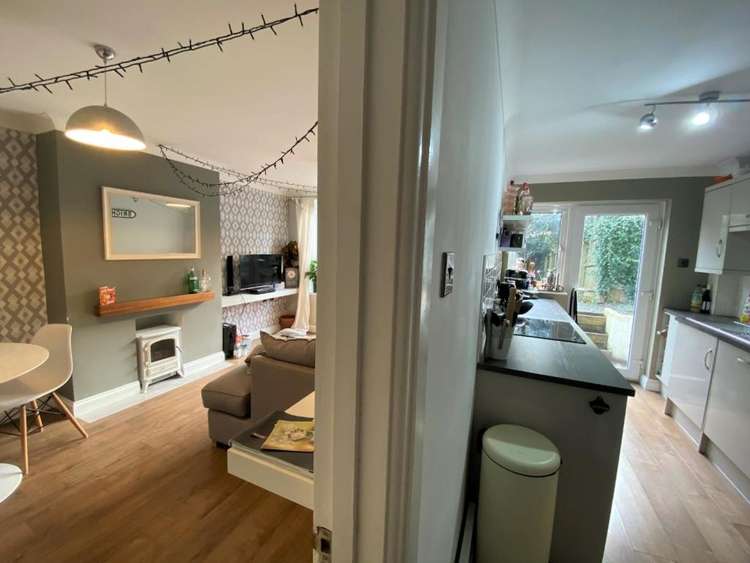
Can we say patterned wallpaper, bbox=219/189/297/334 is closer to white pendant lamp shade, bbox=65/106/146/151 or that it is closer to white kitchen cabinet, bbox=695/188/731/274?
white pendant lamp shade, bbox=65/106/146/151

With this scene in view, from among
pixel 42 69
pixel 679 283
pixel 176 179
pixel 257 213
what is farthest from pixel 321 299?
pixel 257 213

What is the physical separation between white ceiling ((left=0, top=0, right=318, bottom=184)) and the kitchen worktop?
3.08 m

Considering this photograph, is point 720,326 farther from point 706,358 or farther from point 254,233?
point 254,233

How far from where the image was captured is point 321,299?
482 mm

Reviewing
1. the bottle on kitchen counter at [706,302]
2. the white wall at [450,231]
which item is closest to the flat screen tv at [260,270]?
the white wall at [450,231]

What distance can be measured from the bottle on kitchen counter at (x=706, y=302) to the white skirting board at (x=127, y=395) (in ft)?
16.3

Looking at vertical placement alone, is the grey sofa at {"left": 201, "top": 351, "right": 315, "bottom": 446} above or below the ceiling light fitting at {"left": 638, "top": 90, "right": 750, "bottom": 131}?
below

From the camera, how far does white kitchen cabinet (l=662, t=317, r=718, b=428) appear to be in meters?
2.37

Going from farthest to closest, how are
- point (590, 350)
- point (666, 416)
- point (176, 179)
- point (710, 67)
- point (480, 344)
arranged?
point (176, 179) → point (666, 416) → point (590, 350) → point (480, 344) → point (710, 67)

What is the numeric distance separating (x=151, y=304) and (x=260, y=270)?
175 centimetres

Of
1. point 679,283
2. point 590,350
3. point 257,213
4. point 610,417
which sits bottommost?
point 610,417

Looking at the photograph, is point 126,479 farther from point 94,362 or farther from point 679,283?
point 679,283

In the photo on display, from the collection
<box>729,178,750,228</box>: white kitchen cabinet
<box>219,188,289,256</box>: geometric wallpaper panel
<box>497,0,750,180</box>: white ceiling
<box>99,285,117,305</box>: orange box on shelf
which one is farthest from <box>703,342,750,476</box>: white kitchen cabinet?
<box>219,188,289,256</box>: geometric wallpaper panel

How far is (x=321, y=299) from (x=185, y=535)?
183 cm
